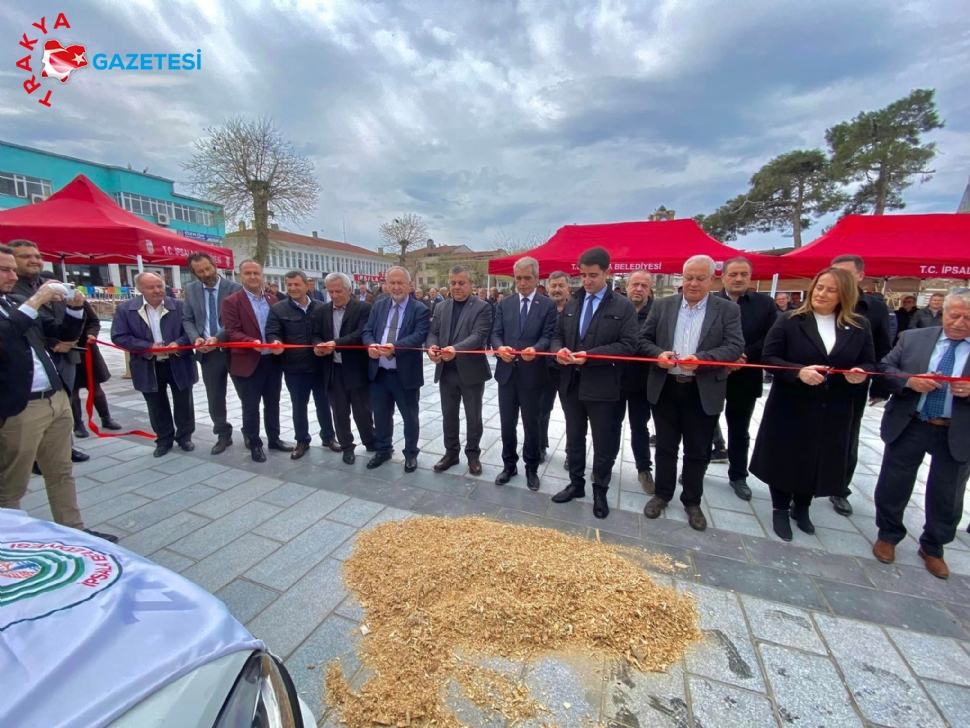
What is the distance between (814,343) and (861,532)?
1.58 metres

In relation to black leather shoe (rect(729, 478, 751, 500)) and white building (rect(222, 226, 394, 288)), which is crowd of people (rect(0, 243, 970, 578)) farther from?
white building (rect(222, 226, 394, 288))

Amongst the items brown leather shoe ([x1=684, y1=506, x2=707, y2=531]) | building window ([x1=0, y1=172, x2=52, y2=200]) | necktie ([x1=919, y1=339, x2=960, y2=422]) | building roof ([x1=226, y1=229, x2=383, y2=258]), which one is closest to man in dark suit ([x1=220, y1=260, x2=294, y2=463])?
brown leather shoe ([x1=684, y1=506, x2=707, y2=531])

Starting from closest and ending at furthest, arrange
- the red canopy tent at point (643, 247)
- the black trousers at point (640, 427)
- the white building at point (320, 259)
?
the black trousers at point (640, 427) → the red canopy tent at point (643, 247) → the white building at point (320, 259)

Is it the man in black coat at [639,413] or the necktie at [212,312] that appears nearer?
the man in black coat at [639,413]

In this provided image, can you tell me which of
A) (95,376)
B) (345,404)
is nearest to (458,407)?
(345,404)

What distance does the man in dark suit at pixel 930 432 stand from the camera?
8.31ft

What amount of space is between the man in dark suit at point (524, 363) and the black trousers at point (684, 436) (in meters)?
1.05

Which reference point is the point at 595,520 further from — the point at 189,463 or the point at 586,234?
the point at 586,234

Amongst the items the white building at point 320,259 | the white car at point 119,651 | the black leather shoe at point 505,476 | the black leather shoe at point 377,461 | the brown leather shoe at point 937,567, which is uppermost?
the white building at point 320,259

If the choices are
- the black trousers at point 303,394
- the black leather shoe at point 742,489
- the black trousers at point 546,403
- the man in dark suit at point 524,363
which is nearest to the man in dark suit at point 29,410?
the black trousers at point 303,394

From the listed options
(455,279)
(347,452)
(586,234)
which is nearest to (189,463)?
(347,452)

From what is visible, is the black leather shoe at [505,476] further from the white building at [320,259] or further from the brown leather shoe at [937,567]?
the white building at [320,259]

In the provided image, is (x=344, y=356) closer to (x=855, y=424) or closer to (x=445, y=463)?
(x=445, y=463)

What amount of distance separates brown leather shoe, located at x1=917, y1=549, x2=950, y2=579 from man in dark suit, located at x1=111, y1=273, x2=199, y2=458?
6.44 metres
